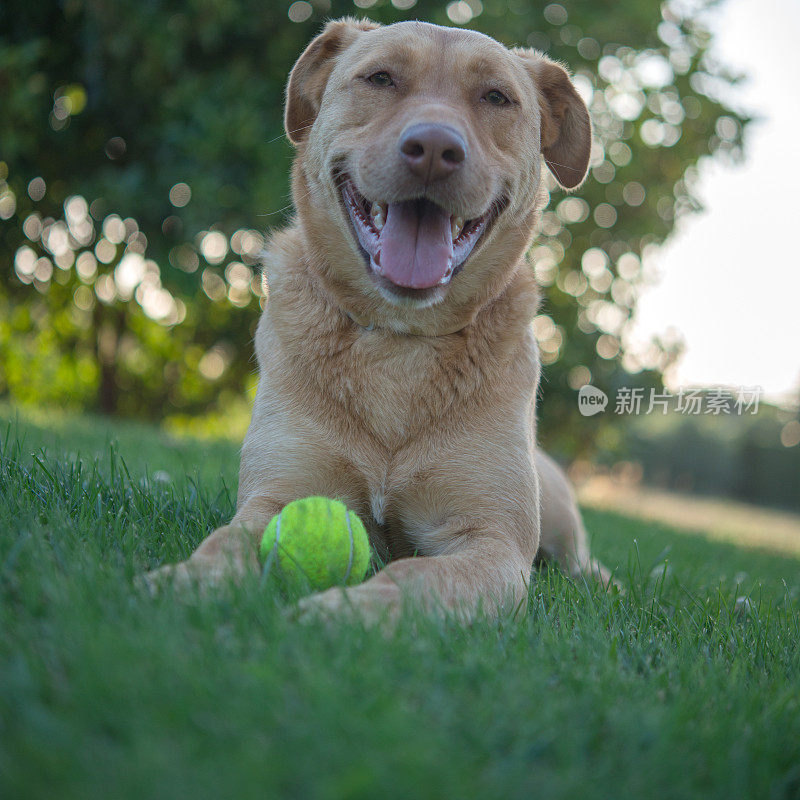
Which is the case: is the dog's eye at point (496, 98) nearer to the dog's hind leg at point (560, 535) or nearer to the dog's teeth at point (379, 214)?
the dog's teeth at point (379, 214)

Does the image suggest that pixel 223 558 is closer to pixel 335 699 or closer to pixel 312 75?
pixel 335 699

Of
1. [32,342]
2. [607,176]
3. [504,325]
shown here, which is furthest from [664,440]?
[504,325]

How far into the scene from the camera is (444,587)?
2225 millimetres

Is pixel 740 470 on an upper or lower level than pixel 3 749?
lower

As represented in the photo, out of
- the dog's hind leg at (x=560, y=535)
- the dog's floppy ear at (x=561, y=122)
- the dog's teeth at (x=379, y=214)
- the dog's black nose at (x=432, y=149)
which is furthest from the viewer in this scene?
the dog's hind leg at (x=560, y=535)

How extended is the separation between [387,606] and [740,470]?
118 ft

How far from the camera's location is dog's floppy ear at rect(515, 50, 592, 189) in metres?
3.48

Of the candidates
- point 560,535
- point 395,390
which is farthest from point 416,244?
point 560,535

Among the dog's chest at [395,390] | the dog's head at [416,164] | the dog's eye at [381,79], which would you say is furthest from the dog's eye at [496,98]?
the dog's chest at [395,390]

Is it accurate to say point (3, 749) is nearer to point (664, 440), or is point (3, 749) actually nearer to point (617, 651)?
point (617, 651)

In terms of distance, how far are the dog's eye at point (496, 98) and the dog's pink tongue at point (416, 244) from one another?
0.55 meters

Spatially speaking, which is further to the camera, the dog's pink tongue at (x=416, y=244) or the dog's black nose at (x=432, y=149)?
the dog's pink tongue at (x=416, y=244)

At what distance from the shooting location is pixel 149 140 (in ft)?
31.6

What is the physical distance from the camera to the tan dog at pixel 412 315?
275 cm
